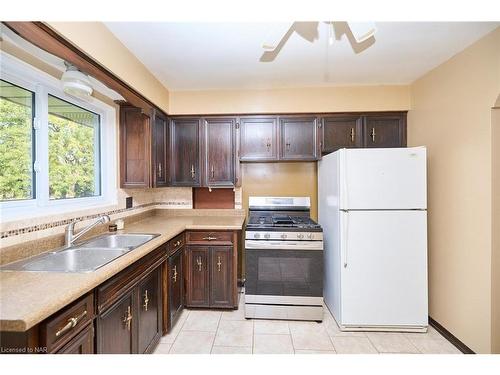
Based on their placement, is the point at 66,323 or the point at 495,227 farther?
the point at 495,227

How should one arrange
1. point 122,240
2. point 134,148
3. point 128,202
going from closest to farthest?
point 122,240 → point 134,148 → point 128,202

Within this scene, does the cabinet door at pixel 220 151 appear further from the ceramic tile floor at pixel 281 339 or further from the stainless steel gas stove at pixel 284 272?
the ceramic tile floor at pixel 281 339

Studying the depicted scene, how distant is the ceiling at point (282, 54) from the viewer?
1738mm

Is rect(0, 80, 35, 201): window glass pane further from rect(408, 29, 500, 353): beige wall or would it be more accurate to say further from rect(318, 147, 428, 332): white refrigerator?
rect(408, 29, 500, 353): beige wall

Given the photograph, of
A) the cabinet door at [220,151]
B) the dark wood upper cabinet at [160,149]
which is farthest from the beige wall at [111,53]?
the cabinet door at [220,151]

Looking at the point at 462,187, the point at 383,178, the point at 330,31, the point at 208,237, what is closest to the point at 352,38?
the point at 330,31

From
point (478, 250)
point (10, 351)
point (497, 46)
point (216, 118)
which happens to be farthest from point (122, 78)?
point (478, 250)

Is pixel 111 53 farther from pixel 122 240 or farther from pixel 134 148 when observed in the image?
pixel 122 240

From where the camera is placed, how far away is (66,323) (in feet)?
3.34

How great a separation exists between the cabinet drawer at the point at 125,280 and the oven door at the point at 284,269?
916 mm

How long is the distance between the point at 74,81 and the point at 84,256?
115 cm

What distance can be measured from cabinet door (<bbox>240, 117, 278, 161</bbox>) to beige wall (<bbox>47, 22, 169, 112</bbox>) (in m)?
0.97

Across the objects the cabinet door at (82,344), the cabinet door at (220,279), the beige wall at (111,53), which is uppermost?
the beige wall at (111,53)
